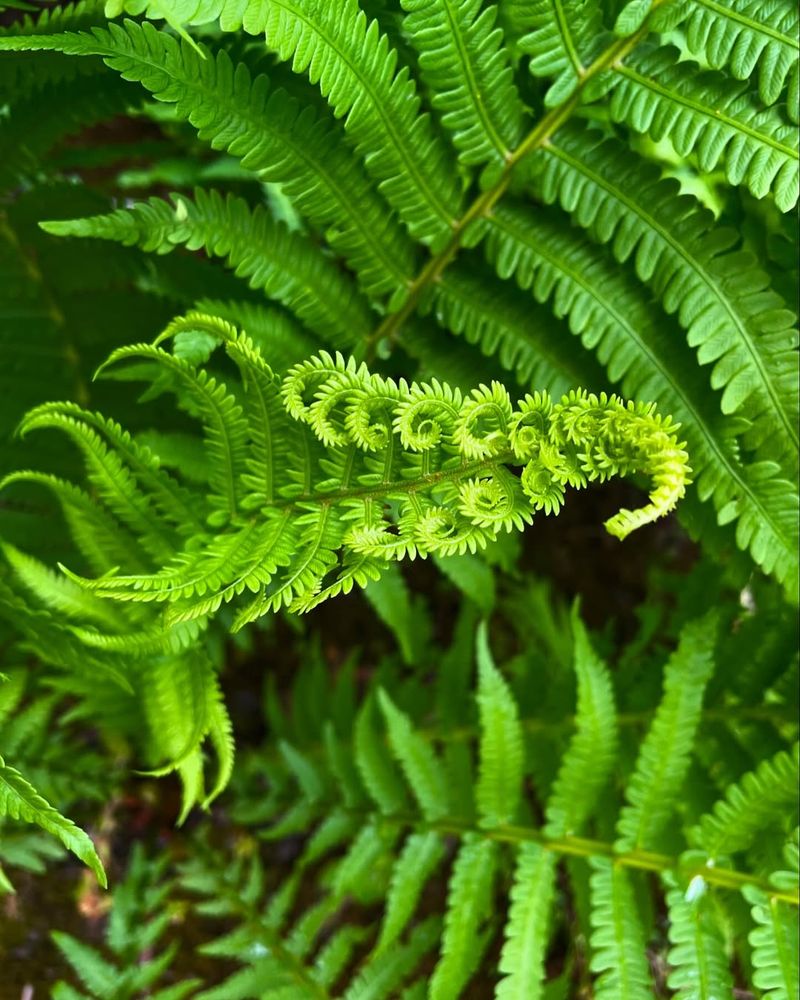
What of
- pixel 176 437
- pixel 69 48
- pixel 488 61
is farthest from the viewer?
pixel 176 437

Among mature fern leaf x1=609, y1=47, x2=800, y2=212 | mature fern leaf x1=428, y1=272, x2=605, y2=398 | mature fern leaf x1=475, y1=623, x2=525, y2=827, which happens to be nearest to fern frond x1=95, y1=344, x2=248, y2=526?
mature fern leaf x1=428, y1=272, x2=605, y2=398

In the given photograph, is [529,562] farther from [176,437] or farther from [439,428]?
[439,428]

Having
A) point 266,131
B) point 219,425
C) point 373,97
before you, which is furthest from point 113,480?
point 373,97

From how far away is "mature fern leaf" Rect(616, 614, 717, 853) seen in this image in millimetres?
1346

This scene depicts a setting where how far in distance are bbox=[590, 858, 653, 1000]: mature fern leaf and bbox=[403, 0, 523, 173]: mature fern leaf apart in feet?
3.59

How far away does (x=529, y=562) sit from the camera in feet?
7.71

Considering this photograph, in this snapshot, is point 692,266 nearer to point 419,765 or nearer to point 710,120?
point 710,120

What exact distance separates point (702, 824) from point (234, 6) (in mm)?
1302

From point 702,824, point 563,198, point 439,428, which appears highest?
point 563,198

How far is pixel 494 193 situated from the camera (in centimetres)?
120

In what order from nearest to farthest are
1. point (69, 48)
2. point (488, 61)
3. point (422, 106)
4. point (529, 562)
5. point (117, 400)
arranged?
point (69, 48) < point (488, 61) < point (422, 106) < point (117, 400) < point (529, 562)

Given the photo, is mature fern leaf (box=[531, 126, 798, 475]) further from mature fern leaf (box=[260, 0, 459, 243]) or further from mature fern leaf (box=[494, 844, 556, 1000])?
mature fern leaf (box=[494, 844, 556, 1000])

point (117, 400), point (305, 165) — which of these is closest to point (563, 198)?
point (305, 165)

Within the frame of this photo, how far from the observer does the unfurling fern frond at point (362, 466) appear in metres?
0.87
